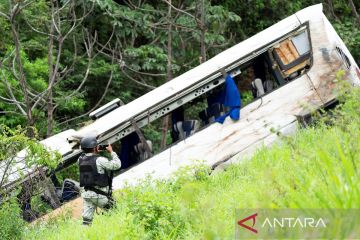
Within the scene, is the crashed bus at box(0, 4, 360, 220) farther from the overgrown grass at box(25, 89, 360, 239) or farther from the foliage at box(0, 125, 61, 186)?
the overgrown grass at box(25, 89, 360, 239)

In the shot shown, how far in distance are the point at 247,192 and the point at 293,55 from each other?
18.0 feet

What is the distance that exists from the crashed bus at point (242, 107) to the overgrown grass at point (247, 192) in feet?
3.12

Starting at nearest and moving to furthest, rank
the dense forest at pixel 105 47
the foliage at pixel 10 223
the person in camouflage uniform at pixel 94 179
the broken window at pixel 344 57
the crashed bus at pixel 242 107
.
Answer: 1. the foliage at pixel 10 223
2. the person in camouflage uniform at pixel 94 179
3. the crashed bus at pixel 242 107
4. the broken window at pixel 344 57
5. the dense forest at pixel 105 47

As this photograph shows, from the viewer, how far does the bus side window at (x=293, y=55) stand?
1290 cm

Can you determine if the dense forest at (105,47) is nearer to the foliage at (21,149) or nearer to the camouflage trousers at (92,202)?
the foliage at (21,149)

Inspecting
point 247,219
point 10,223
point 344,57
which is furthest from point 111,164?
point 247,219

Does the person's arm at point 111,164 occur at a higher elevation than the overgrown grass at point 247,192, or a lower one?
higher

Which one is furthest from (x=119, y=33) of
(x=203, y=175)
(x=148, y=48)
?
(x=203, y=175)

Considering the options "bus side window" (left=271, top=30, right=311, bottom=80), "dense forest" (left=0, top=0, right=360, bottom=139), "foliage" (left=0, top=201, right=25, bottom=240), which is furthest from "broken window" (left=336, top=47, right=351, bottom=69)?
"foliage" (left=0, top=201, right=25, bottom=240)

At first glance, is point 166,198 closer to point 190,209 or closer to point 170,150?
point 190,209

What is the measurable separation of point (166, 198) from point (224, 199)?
0.58 meters

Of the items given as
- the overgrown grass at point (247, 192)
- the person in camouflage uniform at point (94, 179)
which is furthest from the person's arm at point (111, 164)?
the overgrown grass at point (247, 192)

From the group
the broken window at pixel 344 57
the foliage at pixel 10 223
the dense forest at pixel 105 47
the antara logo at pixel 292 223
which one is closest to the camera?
the antara logo at pixel 292 223

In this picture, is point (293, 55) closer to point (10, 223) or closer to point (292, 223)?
point (10, 223)
